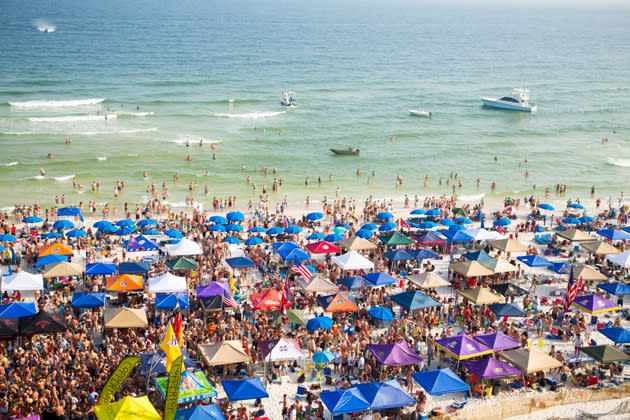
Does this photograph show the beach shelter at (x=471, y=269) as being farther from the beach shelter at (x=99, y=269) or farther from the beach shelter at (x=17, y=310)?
the beach shelter at (x=17, y=310)

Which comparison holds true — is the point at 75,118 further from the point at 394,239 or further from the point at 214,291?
the point at 214,291

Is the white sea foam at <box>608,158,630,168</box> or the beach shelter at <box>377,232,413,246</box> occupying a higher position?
the white sea foam at <box>608,158,630,168</box>

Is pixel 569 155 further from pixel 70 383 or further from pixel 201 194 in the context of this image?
pixel 70 383

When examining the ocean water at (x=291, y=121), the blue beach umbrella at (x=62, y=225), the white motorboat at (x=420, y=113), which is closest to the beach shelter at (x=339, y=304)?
the blue beach umbrella at (x=62, y=225)

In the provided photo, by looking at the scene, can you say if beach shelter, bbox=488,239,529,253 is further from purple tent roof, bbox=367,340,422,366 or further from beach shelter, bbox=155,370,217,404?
beach shelter, bbox=155,370,217,404

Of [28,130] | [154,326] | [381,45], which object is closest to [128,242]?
[154,326]

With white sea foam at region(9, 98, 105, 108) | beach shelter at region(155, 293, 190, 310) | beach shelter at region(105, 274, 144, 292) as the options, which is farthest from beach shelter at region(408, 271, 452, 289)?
white sea foam at region(9, 98, 105, 108)

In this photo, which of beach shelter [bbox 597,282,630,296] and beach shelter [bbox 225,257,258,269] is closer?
beach shelter [bbox 597,282,630,296]
